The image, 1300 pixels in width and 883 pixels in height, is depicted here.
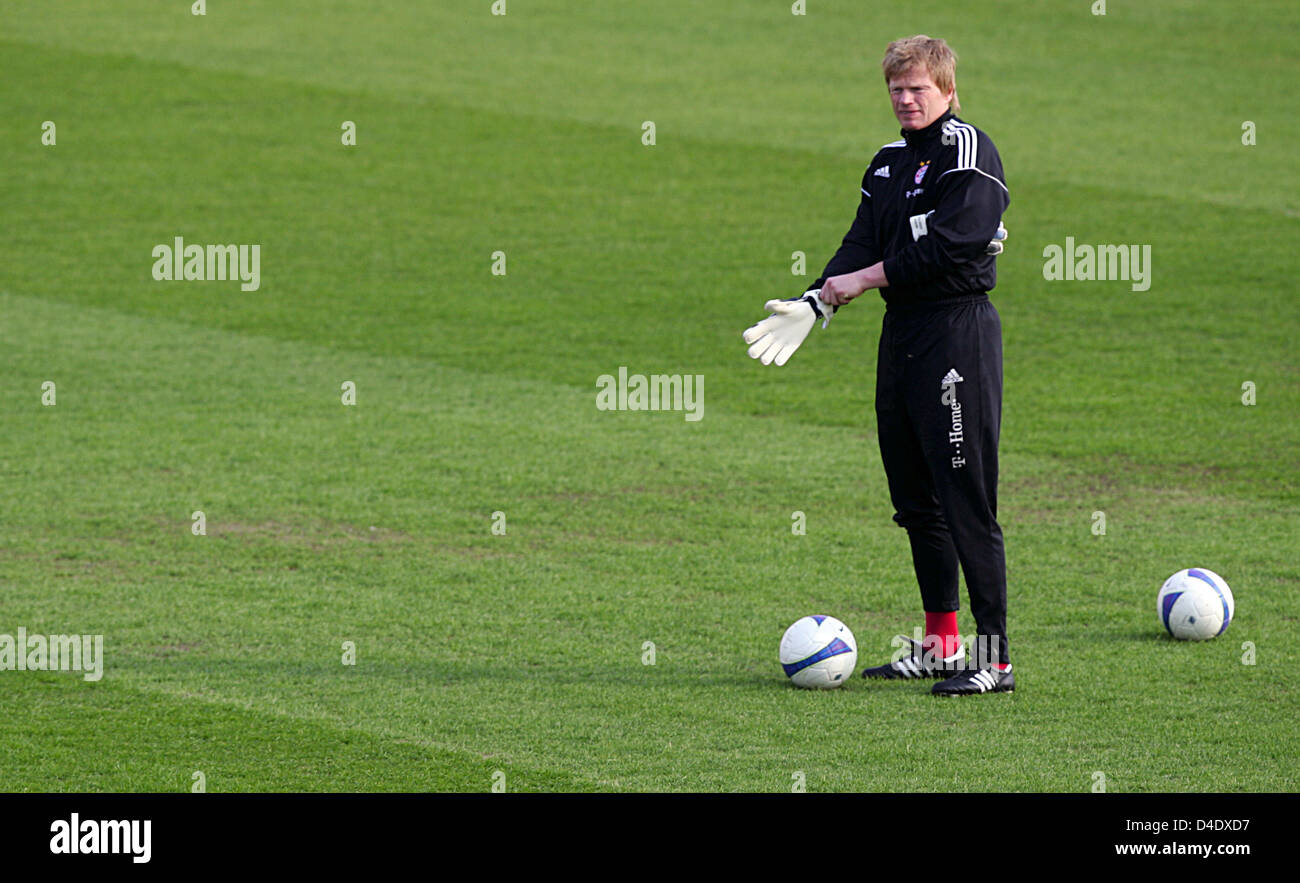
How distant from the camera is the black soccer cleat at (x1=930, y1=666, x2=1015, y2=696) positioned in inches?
274

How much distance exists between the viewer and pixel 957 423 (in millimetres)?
6785

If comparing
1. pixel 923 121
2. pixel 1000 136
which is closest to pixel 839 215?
pixel 1000 136

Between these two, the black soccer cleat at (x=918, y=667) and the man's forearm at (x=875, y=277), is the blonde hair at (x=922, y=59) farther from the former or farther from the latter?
the black soccer cleat at (x=918, y=667)

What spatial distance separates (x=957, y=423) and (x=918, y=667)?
1.13 meters

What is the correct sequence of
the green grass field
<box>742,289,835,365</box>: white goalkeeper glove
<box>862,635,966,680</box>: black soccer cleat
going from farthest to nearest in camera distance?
<box>862,635,966,680</box>: black soccer cleat → <box>742,289,835,365</box>: white goalkeeper glove → the green grass field

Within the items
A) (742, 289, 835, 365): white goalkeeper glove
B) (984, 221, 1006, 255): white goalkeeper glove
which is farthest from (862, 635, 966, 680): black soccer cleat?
(984, 221, 1006, 255): white goalkeeper glove

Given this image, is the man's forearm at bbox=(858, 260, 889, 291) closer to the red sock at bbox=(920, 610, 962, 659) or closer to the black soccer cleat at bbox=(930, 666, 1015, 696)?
the red sock at bbox=(920, 610, 962, 659)

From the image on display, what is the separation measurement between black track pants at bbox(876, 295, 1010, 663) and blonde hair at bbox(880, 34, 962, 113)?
87 centimetres

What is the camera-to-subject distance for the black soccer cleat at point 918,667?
23.9ft

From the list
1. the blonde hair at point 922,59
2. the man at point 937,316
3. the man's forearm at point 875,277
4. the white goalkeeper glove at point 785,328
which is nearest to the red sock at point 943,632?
the man at point 937,316

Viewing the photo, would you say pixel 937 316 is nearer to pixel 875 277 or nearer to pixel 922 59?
pixel 875 277

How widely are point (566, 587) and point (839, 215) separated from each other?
1265 cm
